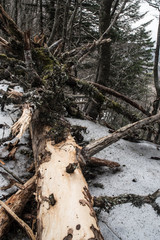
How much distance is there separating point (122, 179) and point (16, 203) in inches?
47.5

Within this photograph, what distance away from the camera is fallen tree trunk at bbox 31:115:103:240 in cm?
96

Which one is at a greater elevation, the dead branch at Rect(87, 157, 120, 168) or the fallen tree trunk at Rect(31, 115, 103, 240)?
the fallen tree trunk at Rect(31, 115, 103, 240)

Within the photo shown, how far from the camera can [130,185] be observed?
73.8 inches

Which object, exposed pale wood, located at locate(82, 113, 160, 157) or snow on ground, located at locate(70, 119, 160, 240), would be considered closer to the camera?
snow on ground, located at locate(70, 119, 160, 240)

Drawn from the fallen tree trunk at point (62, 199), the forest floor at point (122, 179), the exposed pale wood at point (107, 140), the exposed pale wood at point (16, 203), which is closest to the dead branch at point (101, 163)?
the forest floor at point (122, 179)

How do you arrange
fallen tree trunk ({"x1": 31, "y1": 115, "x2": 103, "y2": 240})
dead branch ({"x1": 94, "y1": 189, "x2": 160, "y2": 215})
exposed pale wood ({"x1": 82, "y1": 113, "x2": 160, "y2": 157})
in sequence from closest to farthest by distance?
fallen tree trunk ({"x1": 31, "y1": 115, "x2": 103, "y2": 240})
dead branch ({"x1": 94, "y1": 189, "x2": 160, "y2": 215})
exposed pale wood ({"x1": 82, "y1": 113, "x2": 160, "y2": 157})

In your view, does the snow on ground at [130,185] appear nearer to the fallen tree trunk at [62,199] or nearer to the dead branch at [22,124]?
the fallen tree trunk at [62,199]

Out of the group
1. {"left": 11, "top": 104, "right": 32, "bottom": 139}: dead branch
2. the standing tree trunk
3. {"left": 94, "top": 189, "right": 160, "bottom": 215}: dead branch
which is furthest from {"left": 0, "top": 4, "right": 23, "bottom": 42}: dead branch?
{"left": 94, "top": 189, "right": 160, "bottom": 215}: dead branch

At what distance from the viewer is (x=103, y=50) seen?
159 inches

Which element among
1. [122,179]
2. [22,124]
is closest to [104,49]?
[122,179]

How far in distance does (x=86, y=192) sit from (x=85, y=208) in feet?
0.57

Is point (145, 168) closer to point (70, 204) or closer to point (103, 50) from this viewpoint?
point (70, 204)

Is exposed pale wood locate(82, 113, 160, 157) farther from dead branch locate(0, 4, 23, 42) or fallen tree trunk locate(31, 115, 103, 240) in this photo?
dead branch locate(0, 4, 23, 42)

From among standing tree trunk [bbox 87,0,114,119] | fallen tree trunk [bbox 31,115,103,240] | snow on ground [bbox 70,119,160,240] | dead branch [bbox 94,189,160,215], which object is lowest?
snow on ground [bbox 70,119,160,240]
